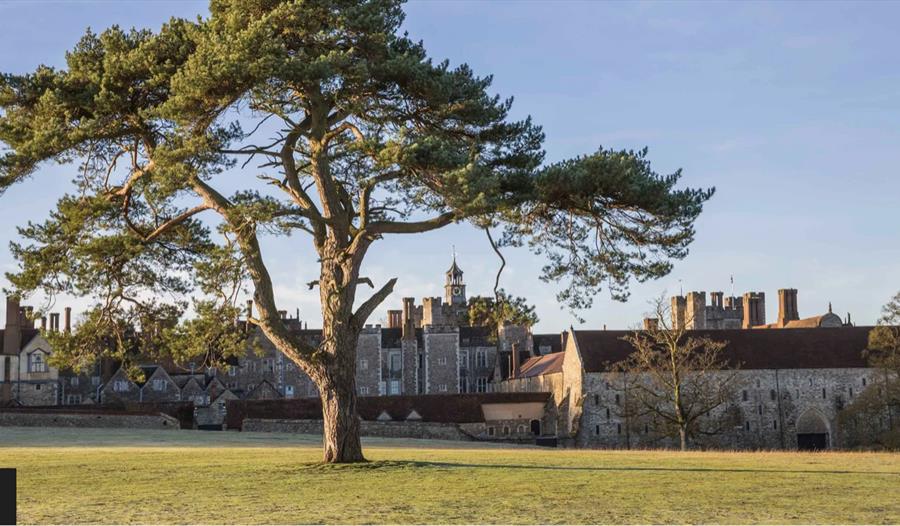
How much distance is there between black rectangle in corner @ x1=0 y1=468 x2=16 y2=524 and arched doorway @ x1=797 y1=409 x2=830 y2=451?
56949mm

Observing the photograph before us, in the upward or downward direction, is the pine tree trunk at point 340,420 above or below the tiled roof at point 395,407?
above

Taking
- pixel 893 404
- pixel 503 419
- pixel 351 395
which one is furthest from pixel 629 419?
pixel 351 395

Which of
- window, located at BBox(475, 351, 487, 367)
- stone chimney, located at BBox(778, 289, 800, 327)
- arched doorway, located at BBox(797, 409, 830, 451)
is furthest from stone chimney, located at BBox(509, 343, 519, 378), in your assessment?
arched doorway, located at BBox(797, 409, 830, 451)

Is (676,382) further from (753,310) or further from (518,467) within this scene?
(753,310)

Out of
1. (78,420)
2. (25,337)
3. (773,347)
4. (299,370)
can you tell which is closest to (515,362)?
(299,370)

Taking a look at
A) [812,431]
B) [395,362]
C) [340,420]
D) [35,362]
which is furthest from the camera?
[395,362]

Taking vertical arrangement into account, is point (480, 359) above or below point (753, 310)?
below

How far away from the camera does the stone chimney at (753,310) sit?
3720 inches

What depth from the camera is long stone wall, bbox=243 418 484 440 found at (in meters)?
57.4

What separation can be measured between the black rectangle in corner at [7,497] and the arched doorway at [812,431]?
56949mm

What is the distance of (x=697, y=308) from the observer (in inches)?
3708

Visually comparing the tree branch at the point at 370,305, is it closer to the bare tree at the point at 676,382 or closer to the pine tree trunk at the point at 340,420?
the pine tree trunk at the point at 340,420

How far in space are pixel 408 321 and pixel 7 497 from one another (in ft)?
241

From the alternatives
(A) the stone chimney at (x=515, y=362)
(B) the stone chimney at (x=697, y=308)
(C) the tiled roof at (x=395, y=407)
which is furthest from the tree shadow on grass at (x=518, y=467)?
(B) the stone chimney at (x=697, y=308)
